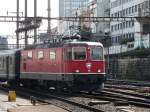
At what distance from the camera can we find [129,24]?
9425 cm

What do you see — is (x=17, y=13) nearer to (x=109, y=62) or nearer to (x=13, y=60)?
(x=109, y=62)

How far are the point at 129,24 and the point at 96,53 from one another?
220ft

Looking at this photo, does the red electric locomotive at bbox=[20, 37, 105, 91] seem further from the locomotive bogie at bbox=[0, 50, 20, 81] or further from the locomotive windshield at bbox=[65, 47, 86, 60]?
the locomotive bogie at bbox=[0, 50, 20, 81]

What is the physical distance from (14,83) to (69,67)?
494 inches

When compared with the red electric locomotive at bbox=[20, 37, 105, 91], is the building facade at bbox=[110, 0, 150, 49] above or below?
above

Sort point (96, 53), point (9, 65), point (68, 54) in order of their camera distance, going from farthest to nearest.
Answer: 1. point (9, 65)
2. point (96, 53)
3. point (68, 54)

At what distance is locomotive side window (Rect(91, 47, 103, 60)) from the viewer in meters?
27.8

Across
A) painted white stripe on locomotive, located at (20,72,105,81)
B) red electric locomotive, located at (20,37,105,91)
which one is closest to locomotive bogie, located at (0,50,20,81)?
painted white stripe on locomotive, located at (20,72,105,81)

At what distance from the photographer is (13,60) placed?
122 feet

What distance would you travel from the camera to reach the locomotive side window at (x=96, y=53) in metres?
27.8

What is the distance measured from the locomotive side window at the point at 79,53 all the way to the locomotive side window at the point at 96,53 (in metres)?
0.54

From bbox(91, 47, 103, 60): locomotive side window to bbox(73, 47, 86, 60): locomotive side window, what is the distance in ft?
1.78

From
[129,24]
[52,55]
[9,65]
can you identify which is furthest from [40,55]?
[129,24]

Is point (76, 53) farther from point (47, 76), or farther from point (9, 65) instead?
point (9, 65)
